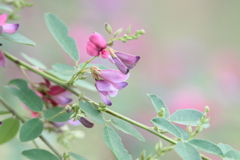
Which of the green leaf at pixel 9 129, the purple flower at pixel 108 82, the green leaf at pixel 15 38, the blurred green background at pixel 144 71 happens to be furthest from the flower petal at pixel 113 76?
the blurred green background at pixel 144 71

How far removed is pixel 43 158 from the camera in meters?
0.53

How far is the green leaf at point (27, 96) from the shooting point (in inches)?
25.0

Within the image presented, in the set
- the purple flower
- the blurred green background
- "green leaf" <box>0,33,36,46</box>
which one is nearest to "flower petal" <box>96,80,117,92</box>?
the purple flower

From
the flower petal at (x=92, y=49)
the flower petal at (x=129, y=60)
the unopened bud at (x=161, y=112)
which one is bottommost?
the unopened bud at (x=161, y=112)

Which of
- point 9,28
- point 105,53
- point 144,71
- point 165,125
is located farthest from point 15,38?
point 144,71

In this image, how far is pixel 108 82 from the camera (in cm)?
53

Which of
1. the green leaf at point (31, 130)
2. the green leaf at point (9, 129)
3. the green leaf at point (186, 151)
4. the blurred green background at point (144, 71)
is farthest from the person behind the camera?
the blurred green background at point (144, 71)

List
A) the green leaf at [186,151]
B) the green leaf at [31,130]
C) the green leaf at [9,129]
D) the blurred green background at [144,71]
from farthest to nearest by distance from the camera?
1. the blurred green background at [144,71]
2. the green leaf at [9,129]
3. the green leaf at [31,130]
4. the green leaf at [186,151]

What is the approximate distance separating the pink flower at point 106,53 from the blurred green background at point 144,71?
1.83ft

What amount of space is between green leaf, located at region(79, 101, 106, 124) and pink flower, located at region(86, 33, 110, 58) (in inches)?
2.6

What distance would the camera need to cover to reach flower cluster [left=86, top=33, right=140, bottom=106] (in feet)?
1.69

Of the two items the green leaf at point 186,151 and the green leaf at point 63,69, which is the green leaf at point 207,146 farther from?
the green leaf at point 63,69

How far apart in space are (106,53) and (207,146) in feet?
0.56

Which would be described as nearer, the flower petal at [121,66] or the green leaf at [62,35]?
the flower petal at [121,66]
